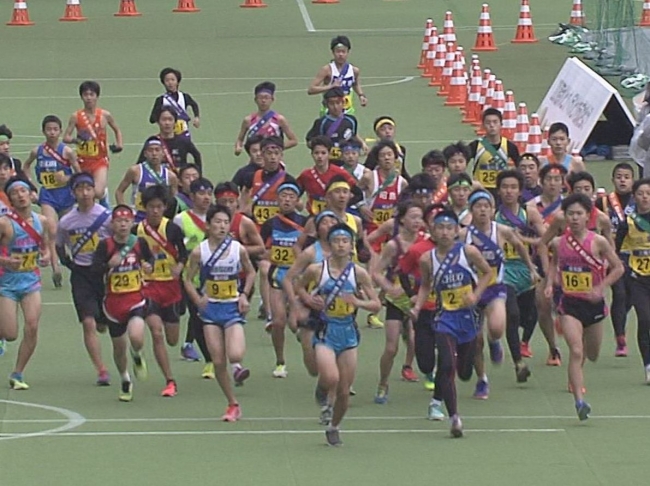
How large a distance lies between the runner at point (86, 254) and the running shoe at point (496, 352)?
3390 mm

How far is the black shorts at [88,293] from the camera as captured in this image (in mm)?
17891

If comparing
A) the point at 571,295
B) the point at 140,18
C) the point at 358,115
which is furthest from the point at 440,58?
the point at 571,295

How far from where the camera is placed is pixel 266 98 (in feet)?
75.6

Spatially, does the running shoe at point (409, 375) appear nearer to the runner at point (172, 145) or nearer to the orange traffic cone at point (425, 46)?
the runner at point (172, 145)


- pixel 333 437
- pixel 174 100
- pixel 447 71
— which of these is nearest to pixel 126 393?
pixel 333 437

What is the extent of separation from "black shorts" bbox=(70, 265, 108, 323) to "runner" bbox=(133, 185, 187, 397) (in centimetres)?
41

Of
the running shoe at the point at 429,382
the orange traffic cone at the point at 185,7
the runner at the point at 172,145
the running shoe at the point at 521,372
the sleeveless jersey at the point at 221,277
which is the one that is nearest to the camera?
the sleeveless jersey at the point at 221,277

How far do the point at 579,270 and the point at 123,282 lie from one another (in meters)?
3.86

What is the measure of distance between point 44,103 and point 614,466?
2047 cm

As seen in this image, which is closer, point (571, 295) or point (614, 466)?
point (614, 466)

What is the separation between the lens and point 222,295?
54.9ft

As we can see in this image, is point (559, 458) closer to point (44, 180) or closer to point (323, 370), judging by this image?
point (323, 370)

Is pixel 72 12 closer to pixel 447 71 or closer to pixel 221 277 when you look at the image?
pixel 447 71

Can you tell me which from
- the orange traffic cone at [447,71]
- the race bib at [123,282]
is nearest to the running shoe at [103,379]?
the race bib at [123,282]
